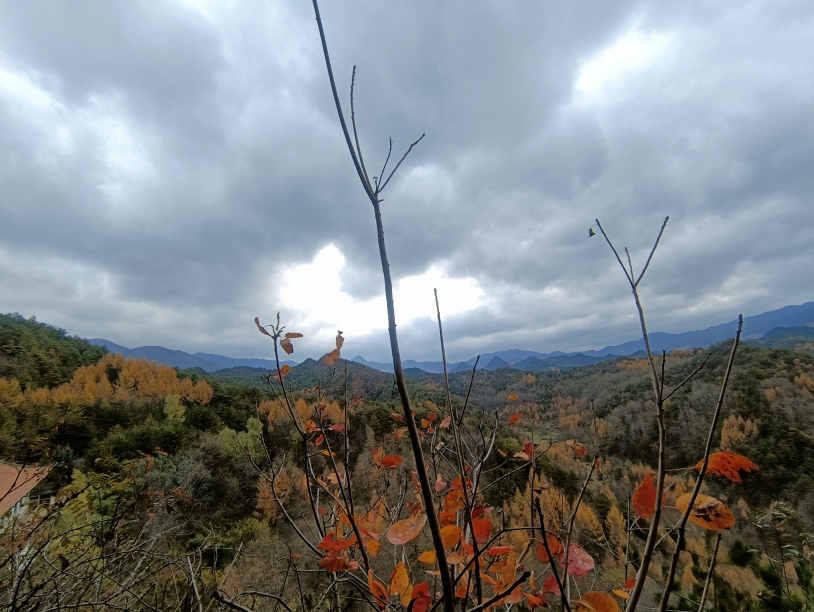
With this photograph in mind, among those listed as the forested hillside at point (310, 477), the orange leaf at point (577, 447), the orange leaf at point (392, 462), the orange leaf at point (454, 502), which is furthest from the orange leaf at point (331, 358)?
the orange leaf at point (577, 447)

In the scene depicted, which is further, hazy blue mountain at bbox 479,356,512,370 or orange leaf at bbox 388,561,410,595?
hazy blue mountain at bbox 479,356,512,370

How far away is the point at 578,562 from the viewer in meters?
1.21

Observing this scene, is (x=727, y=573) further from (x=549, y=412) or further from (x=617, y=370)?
(x=617, y=370)

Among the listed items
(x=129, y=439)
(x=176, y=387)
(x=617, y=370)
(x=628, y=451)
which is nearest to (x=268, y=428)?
(x=129, y=439)

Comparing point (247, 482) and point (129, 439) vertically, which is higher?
point (129, 439)

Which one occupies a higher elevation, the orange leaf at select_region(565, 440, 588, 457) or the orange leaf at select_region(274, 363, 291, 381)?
the orange leaf at select_region(274, 363, 291, 381)

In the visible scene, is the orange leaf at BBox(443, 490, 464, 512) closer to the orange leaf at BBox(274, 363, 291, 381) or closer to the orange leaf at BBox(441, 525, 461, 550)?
the orange leaf at BBox(441, 525, 461, 550)

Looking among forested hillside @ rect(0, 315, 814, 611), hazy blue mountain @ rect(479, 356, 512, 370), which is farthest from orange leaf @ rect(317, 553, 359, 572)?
hazy blue mountain @ rect(479, 356, 512, 370)

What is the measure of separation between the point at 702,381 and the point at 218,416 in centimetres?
4831

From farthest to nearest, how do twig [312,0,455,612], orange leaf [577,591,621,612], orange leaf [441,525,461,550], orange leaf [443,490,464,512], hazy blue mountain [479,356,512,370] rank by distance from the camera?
hazy blue mountain [479,356,512,370]
orange leaf [443,490,464,512]
orange leaf [441,525,461,550]
orange leaf [577,591,621,612]
twig [312,0,455,612]

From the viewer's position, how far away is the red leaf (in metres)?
1.16

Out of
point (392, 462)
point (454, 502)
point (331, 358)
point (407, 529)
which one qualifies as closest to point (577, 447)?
point (454, 502)

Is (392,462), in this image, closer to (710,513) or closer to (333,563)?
(333,563)

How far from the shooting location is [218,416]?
25.5 m
